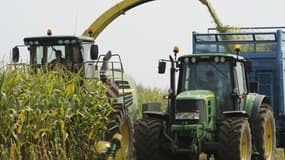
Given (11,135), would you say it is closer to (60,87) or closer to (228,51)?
(60,87)

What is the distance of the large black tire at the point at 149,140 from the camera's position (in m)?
10.1

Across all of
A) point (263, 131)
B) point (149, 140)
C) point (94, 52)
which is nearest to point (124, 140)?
point (94, 52)

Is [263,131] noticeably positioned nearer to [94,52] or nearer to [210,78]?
[210,78]

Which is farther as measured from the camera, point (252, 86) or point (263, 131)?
point (252, 86)

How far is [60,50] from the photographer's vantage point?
467 inches

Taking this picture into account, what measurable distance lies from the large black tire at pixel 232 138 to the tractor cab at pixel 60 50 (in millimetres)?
2790

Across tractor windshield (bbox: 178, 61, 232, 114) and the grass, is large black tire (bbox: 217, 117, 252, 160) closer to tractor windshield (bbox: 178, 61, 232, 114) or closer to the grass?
tractor windshield (bbox: 178, 61, 232, 114)

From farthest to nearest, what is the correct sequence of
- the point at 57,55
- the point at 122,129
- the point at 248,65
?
the point at 57,55 → the point at 122,129 → the point at 248,65

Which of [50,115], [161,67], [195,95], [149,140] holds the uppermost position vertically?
[161,67]

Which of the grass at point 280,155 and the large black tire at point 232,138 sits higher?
the large black tire at point 232,138

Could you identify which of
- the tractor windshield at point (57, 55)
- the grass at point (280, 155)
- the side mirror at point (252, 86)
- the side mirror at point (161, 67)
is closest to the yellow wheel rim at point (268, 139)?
the side mirror at point (252, 86)

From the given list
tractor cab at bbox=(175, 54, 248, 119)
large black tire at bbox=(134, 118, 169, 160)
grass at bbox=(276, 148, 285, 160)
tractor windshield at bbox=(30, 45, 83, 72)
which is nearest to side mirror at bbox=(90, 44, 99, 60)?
tractor windshield at bbox=(30, 45, 83, 72)

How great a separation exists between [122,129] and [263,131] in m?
2.27

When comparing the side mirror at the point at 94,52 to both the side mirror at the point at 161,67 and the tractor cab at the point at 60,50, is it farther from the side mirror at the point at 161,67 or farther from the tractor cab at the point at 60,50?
the side mirror at the point at 161,67
